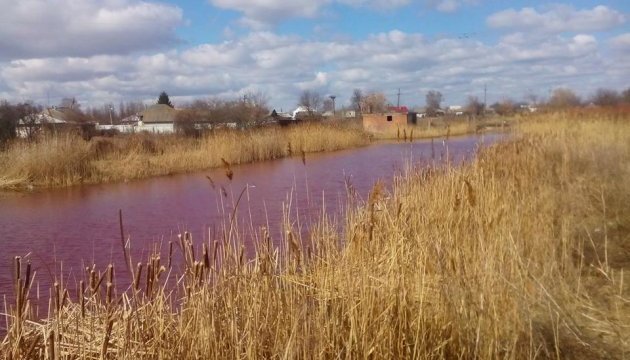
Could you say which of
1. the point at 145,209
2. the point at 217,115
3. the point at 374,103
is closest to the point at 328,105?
the point at 374,103

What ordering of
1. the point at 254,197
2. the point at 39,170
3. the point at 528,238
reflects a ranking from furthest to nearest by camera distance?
the point at 39,170 < the point at 254,197 < the point at 528,238

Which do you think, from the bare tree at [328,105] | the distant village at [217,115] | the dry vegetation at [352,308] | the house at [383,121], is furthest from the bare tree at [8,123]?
the bare tree at [328,105]

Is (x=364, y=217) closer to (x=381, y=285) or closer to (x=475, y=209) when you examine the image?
(x=475, y=209)

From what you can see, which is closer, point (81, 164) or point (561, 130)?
point (561, 130)

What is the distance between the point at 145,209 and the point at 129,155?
5729mm

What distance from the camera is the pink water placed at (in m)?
5.76

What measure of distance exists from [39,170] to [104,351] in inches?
438

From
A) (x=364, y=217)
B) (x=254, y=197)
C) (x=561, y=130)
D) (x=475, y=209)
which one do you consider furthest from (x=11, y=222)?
(x=561, y=130)

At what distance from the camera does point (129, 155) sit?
14156 mm

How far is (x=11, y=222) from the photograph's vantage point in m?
8.26

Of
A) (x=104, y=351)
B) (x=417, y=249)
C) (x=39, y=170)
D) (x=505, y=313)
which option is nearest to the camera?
(x=104, y=351)

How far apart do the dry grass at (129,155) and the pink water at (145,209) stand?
28.8 inches

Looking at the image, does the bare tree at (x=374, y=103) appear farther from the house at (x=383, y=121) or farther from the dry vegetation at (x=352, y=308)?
the dry vegetation at (x=352, y=308)

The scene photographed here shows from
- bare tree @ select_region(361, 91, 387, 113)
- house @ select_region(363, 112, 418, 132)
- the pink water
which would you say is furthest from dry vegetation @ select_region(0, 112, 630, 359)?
bare tree @ select_region(361, 91, 387, 113)
